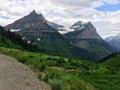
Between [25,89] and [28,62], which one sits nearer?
[25,89]

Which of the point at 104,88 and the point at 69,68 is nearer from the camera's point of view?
the point at 104,88

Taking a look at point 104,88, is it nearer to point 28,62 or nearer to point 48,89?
point 28,62

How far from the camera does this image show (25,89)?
27.7 meters

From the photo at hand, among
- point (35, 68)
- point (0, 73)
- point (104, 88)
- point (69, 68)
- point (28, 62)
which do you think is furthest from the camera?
point (69, 68)

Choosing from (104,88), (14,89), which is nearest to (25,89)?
(14,89)

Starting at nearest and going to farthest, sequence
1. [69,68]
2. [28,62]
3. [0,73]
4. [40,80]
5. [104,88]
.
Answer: [0,73] → [40,80] → [28,62] → [104,88] → [69,68]

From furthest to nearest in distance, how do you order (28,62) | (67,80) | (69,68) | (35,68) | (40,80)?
(69,68), (28,62), (35,68), (67,80), (40,80)

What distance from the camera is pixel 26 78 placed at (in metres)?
33.5

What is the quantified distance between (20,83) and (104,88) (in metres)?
33.9

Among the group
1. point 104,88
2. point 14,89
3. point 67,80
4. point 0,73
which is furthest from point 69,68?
point 14,89

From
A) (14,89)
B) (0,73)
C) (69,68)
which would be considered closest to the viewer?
(14,89)

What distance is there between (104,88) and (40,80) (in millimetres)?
28445

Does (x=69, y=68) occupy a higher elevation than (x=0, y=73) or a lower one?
lower

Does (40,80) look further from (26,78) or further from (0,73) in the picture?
(0,73)
